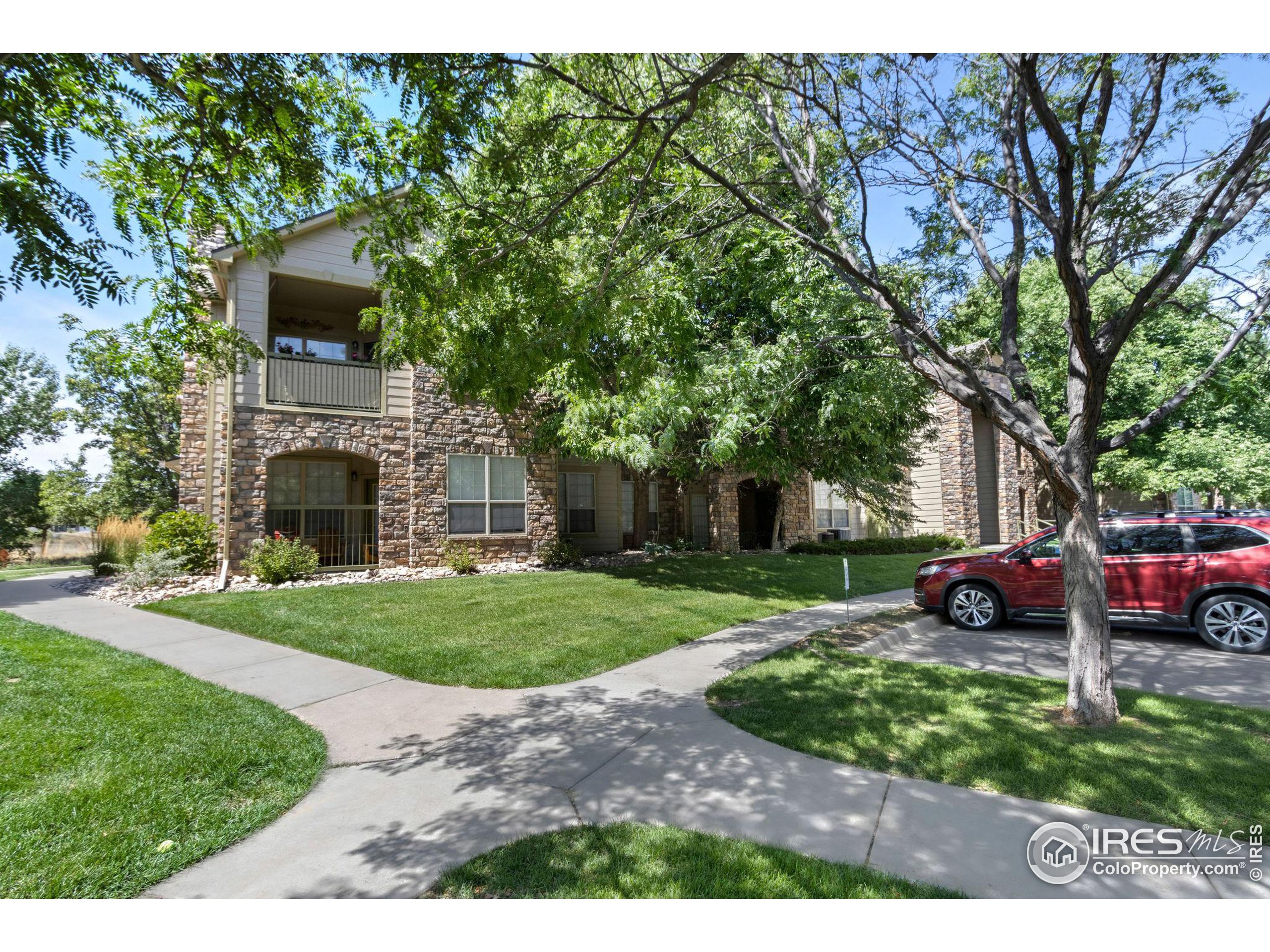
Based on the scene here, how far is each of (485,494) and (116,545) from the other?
8.44 m

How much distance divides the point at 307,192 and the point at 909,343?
527 centimetres

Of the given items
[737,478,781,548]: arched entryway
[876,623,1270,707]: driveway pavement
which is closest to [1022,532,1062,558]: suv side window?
[876,623,1270,707]: driveway pavement

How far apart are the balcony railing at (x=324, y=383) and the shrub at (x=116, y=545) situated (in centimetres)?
466

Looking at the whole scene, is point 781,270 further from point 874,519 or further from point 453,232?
point 874,519

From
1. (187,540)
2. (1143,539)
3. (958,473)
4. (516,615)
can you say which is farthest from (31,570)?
(958,473)

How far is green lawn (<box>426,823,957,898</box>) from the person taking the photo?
2633 millimetres

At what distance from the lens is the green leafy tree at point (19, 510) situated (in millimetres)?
24219

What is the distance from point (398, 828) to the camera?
10.7ft

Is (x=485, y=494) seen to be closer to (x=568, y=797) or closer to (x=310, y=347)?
(x=310, y=347)

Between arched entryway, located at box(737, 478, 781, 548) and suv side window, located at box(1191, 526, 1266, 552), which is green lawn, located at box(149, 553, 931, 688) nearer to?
suv side window, located at box(1191, 526, 1266, 552)

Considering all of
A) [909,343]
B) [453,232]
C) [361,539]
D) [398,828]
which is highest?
[453,232]

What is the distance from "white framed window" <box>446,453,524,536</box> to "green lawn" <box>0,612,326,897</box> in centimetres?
818

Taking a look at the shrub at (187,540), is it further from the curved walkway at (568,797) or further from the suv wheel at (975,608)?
the suv wheel at (975,608)

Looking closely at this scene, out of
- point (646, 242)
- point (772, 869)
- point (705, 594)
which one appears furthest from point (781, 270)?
Answer: point (772, 869)
